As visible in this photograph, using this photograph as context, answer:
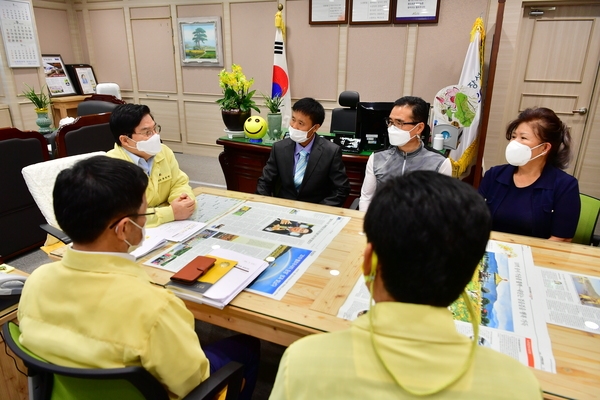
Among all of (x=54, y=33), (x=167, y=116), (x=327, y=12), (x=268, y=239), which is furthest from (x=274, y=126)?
(x=54, y=33)

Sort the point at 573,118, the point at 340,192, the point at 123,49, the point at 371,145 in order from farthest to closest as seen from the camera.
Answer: the point at 123,49
the point at 573,118
the point at 371,145
the point at 340,192

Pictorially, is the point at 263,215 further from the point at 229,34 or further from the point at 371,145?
the point at 229,34

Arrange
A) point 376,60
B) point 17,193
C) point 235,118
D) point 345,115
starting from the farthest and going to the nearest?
point 376,60 < point 345,115 < point 235,118 < point 17,193

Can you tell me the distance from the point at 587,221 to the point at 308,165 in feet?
4.86

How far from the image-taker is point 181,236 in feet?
5.52

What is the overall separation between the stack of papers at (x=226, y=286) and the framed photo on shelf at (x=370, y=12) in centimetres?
399

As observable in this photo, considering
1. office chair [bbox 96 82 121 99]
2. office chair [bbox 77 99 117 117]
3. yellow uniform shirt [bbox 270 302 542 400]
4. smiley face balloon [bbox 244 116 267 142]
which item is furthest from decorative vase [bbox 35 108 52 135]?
yellow uniform shirt [bbox 270 302 542 400]

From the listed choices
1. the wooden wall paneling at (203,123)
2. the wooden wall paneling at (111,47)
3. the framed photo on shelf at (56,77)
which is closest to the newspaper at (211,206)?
the wooden wall paneling at (203,123)

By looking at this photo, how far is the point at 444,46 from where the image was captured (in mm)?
4391


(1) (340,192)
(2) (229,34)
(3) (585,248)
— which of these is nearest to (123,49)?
(2) (229,34)

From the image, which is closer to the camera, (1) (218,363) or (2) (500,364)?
(2) (500,364)

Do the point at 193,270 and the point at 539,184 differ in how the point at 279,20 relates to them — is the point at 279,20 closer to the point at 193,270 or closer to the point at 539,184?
the point at 539,184

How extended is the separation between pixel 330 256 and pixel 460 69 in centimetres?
372

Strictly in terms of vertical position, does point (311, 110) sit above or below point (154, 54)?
below
